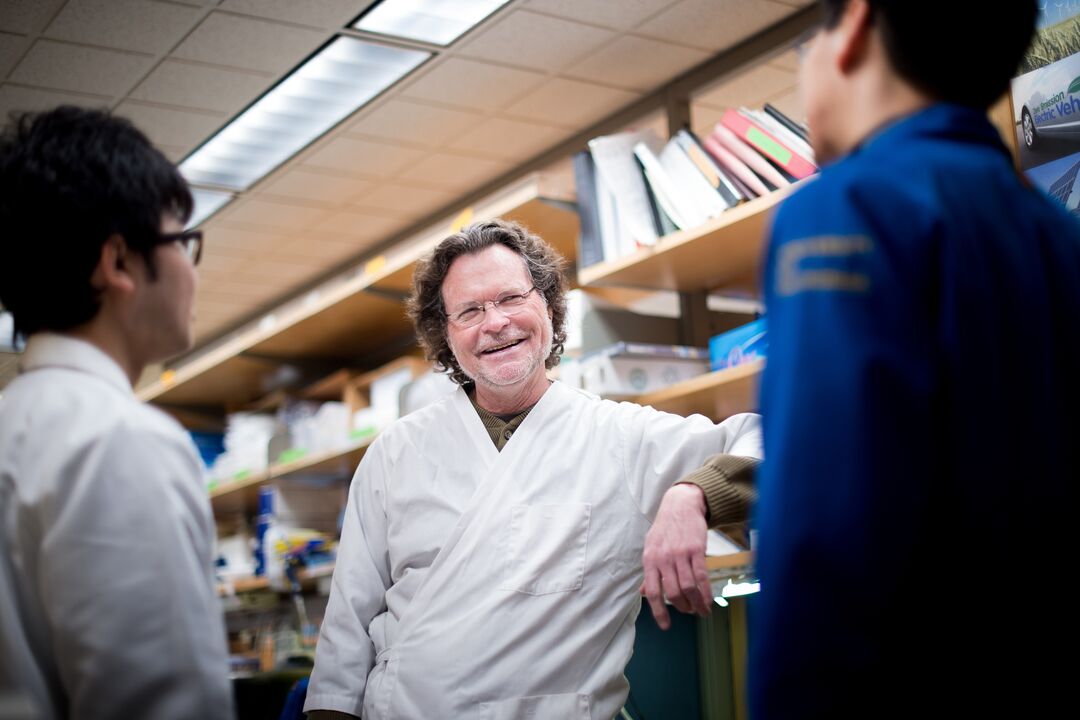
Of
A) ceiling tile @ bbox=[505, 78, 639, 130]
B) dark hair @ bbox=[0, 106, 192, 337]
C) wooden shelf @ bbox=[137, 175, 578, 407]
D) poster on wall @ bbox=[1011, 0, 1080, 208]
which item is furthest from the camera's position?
Result: ceiling tile @ bbox=[505, 78, 639, 130]

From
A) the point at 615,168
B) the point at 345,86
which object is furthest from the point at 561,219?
the point at 345,86

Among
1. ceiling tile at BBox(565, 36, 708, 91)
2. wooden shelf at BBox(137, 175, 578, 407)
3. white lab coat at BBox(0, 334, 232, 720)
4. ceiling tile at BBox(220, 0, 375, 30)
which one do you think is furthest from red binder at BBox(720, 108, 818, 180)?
white lab coat at BBox(0, 334, 232, 720)

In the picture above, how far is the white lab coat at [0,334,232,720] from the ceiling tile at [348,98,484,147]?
2853 millimetres

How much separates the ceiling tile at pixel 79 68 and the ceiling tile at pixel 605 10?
4.23ft

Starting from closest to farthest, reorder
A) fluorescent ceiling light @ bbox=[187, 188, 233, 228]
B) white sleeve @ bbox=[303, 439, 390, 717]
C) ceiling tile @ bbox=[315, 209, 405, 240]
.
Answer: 1. white sleeve @ bbox=[303, 439, 390, 717]
2. fluorescent ceiling light @ bbox=[187, 188, 233, 228]
3. ceiling tile @ bbox=[315, 209, 405, 240]

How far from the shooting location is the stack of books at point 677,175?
2602 mm

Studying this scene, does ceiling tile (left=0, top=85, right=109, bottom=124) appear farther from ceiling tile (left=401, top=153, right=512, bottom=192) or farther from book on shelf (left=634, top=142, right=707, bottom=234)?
book on shelf (left=634, top=142, right=707, bottom=234)

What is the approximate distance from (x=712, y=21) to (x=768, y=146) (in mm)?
811

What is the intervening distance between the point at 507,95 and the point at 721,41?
0.78m

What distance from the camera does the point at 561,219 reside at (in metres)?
3.21

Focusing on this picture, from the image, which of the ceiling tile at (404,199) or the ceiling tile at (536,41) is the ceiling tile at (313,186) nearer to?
the ceiling tile at (404,199)

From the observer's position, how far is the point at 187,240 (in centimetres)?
121

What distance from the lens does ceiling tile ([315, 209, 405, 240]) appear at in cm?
484

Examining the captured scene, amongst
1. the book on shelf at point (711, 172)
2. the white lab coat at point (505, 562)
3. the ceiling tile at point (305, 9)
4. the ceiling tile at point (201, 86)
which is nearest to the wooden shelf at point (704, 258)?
the book on shelf at point (711, 172)
